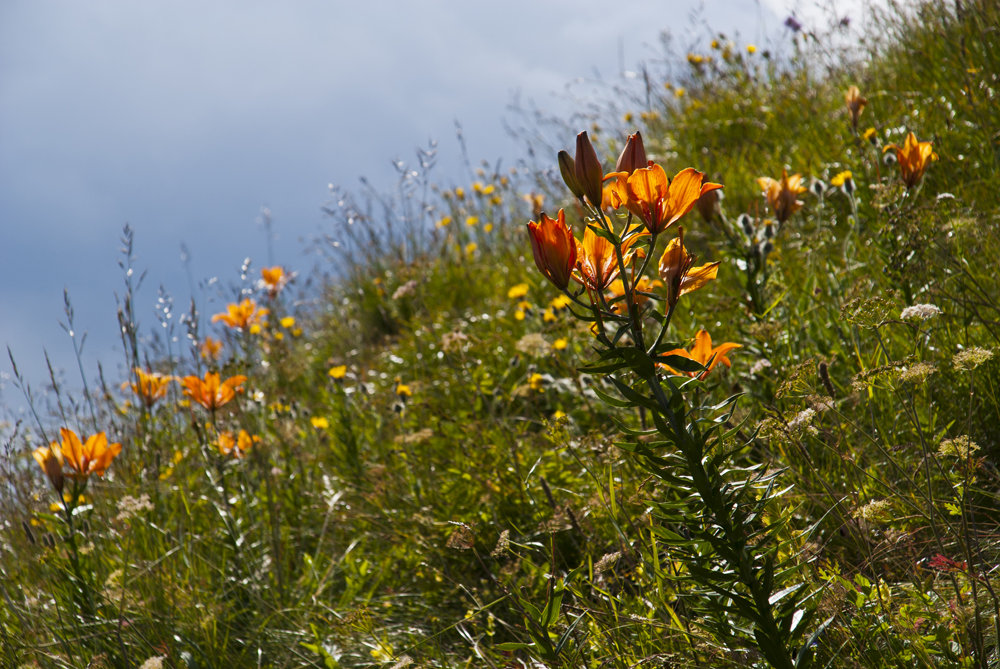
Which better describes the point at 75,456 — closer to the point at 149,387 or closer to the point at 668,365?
the point at 149,387

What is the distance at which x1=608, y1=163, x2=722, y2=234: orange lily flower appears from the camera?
918mm

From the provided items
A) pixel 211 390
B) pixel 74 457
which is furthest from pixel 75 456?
pixel 211 390

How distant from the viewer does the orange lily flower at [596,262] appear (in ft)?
3.12

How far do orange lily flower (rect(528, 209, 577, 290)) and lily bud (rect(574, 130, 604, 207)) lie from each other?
10cm

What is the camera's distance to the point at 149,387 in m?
2.65

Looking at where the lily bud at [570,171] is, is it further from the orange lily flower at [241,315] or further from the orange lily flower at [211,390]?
the orange lily flower at [241,315]

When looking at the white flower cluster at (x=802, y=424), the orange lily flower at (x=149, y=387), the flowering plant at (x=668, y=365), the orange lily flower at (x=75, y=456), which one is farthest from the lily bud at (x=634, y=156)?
the orange lily flower at (x=149, y=387)

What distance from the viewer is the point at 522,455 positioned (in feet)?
7.47

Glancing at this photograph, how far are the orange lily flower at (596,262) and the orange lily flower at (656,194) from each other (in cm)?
4

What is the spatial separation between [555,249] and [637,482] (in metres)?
1.09

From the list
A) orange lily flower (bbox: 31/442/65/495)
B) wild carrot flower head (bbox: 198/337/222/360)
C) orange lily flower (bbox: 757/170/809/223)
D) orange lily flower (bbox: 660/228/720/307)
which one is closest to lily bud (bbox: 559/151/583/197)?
orange lily flower (bbox: 660/228/720/307)

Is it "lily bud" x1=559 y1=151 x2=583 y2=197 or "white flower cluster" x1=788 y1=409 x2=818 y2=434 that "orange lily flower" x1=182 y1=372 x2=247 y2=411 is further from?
"white flower cluster" x1=788 y1=409 x2=818 y2=434

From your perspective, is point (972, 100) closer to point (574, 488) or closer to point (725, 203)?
point (725, 203)

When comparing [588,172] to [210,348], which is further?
[210,348]
